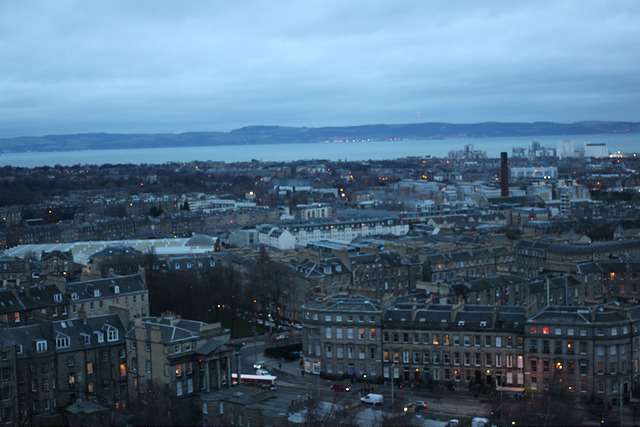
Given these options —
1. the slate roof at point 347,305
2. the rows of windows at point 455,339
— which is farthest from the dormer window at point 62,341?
the rows of windows at point 455,339

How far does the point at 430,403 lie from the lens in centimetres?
2991

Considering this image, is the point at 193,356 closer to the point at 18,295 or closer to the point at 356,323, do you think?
the point at 356,323

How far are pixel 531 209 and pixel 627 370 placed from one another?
67.0 meters

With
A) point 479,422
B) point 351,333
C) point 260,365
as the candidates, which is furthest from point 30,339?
point 479,422

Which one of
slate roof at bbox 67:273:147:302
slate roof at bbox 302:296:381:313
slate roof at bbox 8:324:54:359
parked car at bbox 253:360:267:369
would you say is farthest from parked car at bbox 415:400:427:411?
slate roof at bbox 67:273:147:302

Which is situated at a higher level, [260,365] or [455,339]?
[455,339]

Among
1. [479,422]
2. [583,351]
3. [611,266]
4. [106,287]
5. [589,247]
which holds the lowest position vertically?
[479,422]

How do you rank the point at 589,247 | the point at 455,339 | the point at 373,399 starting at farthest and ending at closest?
the point at 589,247
the point at 455,339
the point at 373,399

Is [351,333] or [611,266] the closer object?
[351,333]

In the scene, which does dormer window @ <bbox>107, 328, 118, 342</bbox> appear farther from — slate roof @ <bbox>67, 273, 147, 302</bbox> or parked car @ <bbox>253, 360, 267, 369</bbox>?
slate roof @ <bbox>67, 273, 147, 302</bbox>

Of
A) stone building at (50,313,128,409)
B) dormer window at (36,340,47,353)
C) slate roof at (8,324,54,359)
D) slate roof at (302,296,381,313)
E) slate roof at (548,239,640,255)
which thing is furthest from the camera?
slate roof at (548,239,640,255)

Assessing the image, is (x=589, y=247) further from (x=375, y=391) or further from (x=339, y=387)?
(x=339, y=387)

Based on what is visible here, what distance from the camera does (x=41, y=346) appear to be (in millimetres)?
28656

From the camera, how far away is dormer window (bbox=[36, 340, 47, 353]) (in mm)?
28562
